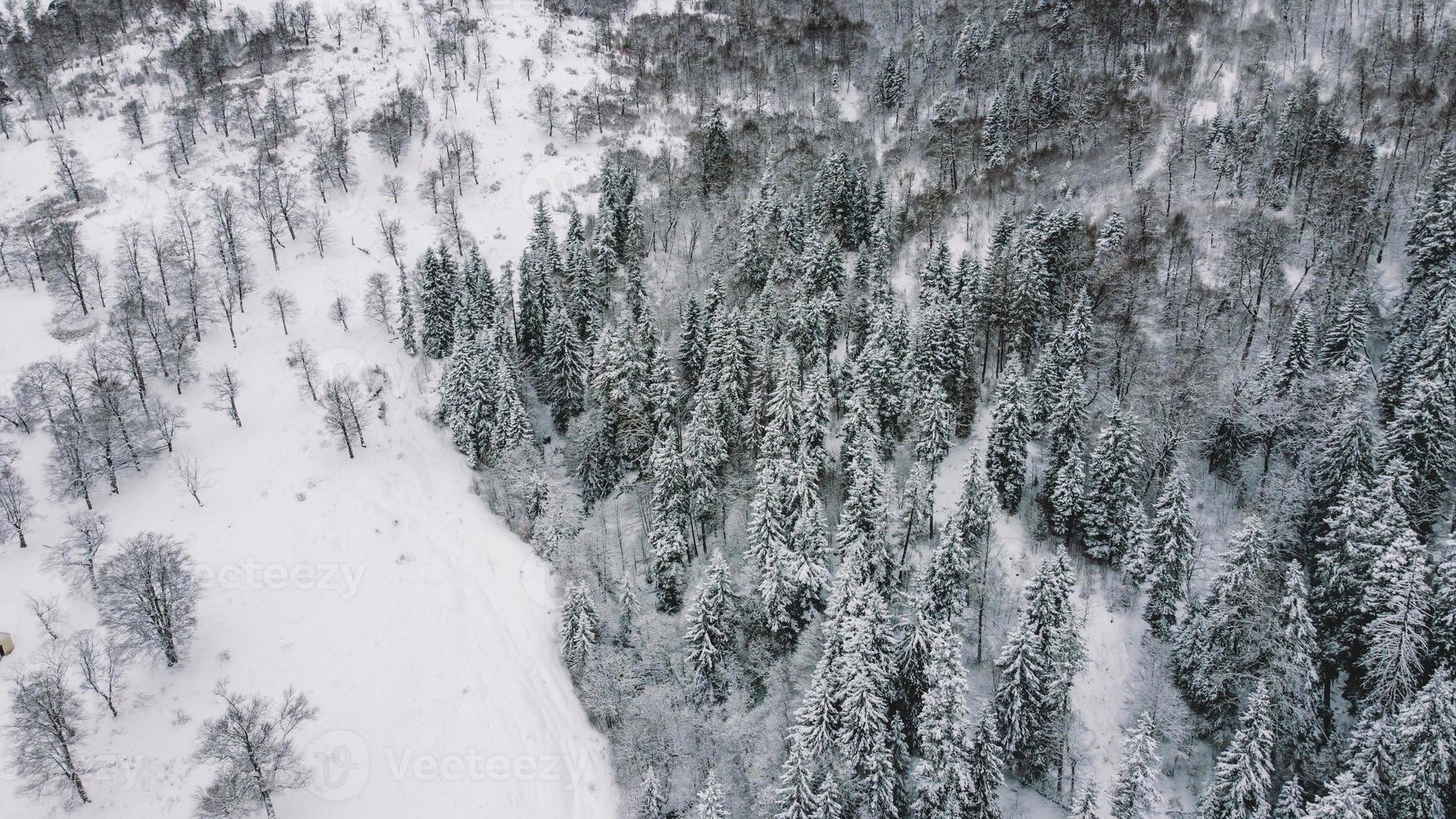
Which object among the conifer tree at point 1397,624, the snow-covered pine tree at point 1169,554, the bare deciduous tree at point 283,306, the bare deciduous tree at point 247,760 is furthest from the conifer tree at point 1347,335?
the bare deciduous tree at point 283,306

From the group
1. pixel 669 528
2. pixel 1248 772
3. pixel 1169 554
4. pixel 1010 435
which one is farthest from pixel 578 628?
pixel 1169 554

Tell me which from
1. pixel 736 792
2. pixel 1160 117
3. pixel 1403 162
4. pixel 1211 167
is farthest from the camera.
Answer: pixel 1160 117

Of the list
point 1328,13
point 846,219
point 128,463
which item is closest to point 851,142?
point 846,219

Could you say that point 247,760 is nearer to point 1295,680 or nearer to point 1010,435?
point 1010,435

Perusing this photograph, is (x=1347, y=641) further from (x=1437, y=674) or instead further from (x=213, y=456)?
(x=213, y=456)

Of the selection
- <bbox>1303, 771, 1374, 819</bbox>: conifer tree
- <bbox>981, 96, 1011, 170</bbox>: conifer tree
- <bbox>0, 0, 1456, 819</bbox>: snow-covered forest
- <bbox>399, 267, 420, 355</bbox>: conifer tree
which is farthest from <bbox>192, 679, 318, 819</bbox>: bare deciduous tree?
<bbox>981, 96, 1011, 170</bbox>: conifer tree
